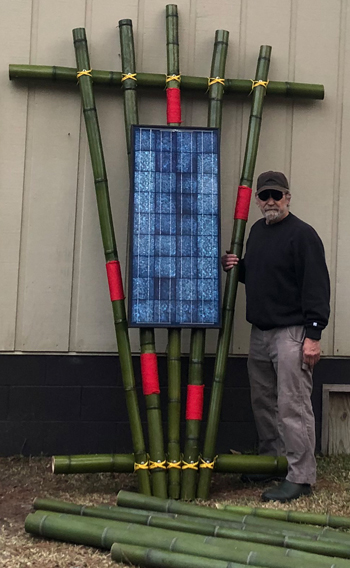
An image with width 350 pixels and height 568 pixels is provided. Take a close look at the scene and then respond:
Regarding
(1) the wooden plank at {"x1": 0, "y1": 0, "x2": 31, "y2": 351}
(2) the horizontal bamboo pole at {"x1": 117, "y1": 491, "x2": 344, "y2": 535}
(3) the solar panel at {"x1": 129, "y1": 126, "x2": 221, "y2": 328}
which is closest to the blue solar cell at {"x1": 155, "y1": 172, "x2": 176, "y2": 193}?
(3) the solar panel at {"x1": 129, "y1": 126, "x2": 221, "y2": 328}

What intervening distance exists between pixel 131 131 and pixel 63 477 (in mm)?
1875

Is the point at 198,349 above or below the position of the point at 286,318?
below

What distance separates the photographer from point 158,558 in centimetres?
258

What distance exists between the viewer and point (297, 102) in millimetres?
4227

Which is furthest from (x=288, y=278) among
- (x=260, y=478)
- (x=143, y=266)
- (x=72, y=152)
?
(x=72, y=152)

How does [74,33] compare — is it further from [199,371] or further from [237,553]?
[237,553]

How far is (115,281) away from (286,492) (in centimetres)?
134

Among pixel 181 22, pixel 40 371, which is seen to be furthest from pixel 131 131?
pixel 40 371

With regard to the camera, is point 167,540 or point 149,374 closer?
point 167,540

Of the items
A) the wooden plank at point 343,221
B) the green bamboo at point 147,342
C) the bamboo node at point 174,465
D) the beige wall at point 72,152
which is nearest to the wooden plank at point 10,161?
the beige wall at point 72,152

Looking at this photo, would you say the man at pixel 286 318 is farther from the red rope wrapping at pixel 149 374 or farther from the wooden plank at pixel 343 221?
the wooden plank at pixel 343 221

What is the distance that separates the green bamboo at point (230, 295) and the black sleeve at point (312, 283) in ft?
1.31

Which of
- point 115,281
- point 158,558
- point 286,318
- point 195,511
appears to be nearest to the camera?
point 158,558

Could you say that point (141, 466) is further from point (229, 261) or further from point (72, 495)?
point (229, 261)
